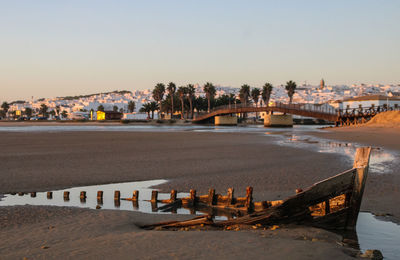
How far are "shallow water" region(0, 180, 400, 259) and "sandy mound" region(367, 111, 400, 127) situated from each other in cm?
5337

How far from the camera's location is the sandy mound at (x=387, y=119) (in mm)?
61156

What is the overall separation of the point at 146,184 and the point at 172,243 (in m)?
8.77

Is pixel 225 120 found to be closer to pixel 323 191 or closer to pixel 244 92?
pixel 244 92

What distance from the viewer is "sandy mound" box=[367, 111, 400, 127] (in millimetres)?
61156

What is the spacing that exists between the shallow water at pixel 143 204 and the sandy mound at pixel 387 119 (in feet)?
175

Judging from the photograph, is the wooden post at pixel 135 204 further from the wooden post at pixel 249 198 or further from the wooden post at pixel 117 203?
the wooden post at pixel 249 198

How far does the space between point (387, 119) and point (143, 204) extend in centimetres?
5971

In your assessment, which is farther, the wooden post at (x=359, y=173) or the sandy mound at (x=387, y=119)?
the sandy mound at (x=387, y=119)

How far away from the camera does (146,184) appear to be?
16.9 meters

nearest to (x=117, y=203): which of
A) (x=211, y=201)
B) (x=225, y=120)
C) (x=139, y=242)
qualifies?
(x=211, y=201)

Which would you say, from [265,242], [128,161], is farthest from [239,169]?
[265,242]

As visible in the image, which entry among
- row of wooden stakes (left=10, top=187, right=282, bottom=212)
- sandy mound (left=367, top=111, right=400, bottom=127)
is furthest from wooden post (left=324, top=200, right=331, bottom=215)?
sandy mound (left=367, top=111, right=400, bottom=127)

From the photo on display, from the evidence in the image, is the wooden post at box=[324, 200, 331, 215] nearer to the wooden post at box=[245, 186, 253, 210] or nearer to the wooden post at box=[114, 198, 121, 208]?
the wooden post at box=[245, 186, 253, 210]

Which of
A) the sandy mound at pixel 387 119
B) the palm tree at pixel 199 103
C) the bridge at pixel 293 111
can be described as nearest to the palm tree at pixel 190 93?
the palm tree at pixel 199 103
